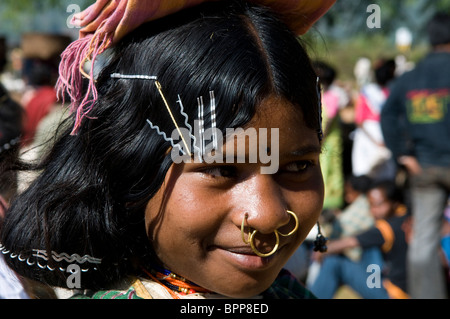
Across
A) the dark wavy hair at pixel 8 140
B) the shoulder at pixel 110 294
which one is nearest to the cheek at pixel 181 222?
the shoulder at pixel 110 294

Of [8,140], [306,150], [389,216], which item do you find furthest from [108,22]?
[389,216]

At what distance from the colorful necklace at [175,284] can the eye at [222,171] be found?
0.34 meters

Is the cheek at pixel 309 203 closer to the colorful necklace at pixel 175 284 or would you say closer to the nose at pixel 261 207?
the nose at pixel 261 207

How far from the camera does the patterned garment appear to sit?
5.62 ft

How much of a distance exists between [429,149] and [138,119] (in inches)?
142

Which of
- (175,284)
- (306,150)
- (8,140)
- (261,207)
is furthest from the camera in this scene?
(8,140)

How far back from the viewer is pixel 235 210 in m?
1.54

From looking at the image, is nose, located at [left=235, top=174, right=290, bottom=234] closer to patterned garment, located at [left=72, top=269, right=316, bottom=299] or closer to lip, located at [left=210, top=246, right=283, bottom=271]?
lip, located at [left=210, top=246, right=283, bottom=271]

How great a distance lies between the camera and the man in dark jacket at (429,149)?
455 cm

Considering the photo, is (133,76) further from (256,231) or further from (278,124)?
(256,231)

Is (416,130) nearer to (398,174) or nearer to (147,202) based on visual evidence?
(398,174)

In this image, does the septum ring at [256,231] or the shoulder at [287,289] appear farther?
the shoulder at [287,289]
